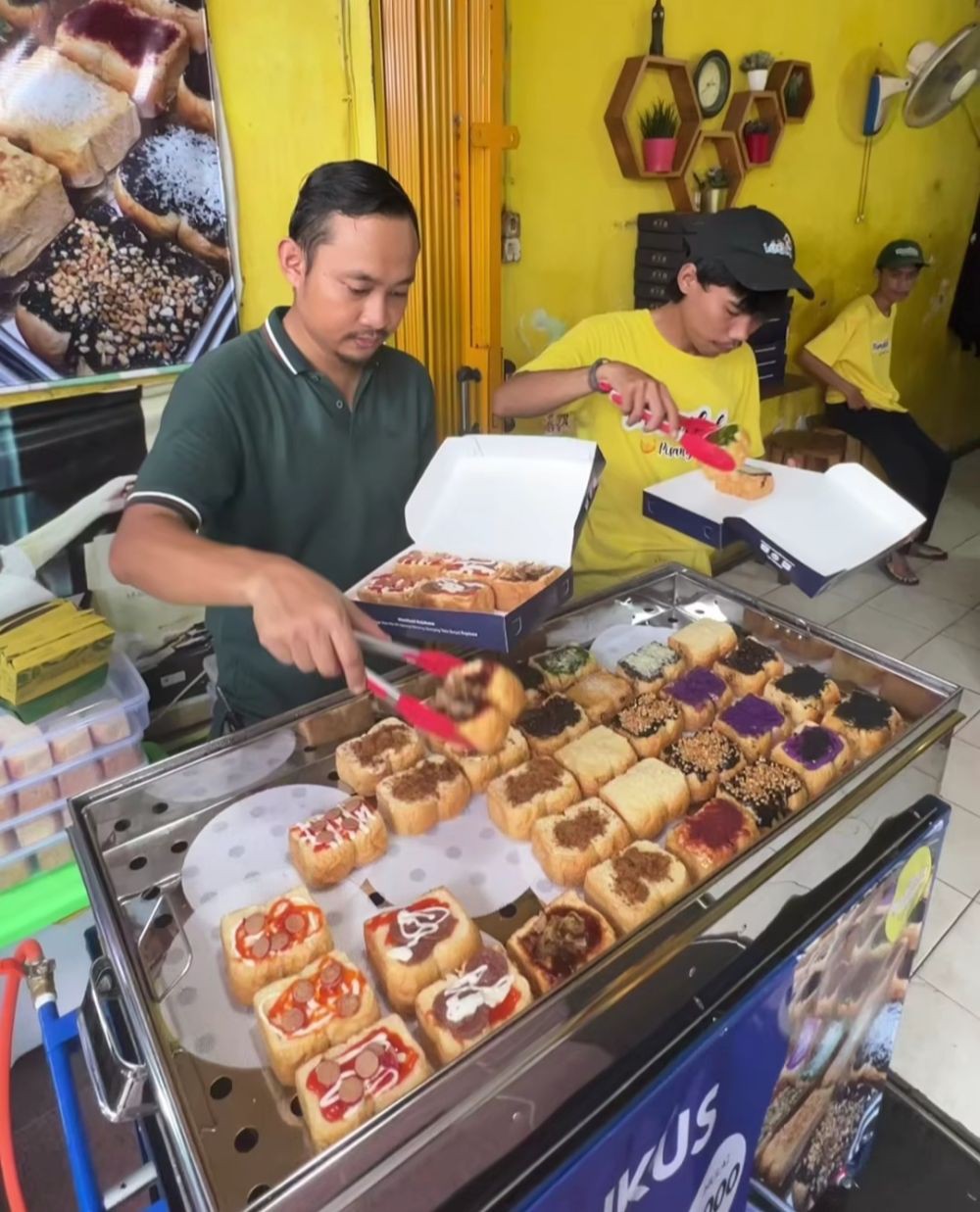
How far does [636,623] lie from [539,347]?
1.92m

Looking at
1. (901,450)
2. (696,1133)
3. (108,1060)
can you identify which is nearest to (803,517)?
(696,1133)

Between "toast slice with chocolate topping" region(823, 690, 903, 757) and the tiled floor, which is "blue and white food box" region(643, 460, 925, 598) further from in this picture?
the tiled floor

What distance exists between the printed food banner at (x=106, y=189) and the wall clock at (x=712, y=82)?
84.9 inches

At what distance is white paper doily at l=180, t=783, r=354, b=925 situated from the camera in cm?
105

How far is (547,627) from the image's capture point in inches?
61.6

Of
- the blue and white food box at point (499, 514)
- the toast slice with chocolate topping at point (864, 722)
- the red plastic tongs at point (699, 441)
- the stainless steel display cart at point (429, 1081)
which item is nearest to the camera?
the stainless steel display cart at point (429, 1081)

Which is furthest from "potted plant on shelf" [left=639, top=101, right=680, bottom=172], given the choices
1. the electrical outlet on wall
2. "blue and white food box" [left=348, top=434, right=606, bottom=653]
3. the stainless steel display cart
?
the stainless steel display cart

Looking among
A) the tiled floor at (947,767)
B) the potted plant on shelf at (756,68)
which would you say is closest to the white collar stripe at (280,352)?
the tiled floor at (947,767)

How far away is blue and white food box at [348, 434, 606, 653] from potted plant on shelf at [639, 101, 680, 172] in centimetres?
224

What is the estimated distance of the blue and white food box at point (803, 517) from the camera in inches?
57.5

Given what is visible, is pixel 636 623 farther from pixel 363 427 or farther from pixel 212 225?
pixel 212 225

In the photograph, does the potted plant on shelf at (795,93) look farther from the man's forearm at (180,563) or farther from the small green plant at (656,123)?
the man's forearm at (180,563)

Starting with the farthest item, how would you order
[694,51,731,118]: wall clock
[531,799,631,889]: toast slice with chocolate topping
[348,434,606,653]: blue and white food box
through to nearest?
[694,51,731,118]: wall clock < [348,434,606,653]: blue and white food box < [531,799,631,889]: toast slice with chocolate topping

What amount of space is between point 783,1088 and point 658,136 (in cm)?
322
